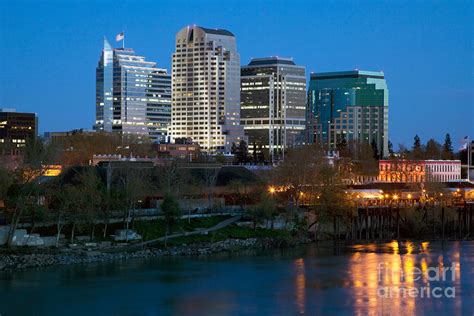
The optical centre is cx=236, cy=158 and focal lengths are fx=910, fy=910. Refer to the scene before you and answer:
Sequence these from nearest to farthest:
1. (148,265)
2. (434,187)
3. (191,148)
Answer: (148,265)
(434,187)
(191,148)

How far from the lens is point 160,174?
8162 centimetres

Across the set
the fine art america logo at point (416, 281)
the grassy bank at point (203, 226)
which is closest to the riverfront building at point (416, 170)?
the grassy bank at point (203, 226)

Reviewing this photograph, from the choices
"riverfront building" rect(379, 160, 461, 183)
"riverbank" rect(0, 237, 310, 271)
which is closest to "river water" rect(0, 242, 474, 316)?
"riverbank" rect(0, 237, 310, 271)

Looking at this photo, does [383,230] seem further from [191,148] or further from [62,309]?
[191,148]

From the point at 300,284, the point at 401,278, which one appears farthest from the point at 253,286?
the point at 401,278

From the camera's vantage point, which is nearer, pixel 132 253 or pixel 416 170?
pixel 132 253

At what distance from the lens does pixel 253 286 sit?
4822 centimetres

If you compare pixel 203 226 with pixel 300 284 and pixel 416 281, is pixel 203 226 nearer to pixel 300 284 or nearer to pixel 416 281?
pixel 300 284

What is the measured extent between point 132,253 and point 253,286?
1367 cm

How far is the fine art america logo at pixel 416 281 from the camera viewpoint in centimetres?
4538

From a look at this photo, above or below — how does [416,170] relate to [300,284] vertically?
above

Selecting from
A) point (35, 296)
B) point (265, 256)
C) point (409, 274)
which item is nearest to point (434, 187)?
point (265, 256)

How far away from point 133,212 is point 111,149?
7618 cm

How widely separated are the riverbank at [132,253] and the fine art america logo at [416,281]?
13.1 meters
